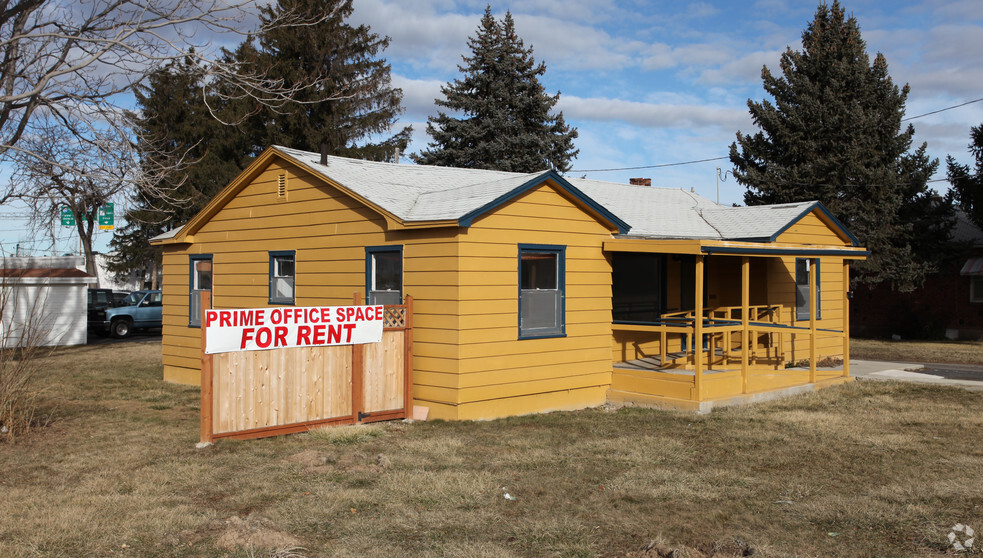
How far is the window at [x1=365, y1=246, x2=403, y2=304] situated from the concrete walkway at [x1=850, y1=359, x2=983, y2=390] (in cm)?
986

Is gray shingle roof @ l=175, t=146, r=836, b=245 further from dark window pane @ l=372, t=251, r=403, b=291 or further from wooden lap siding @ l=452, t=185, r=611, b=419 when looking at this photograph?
dark window pane @ l=372, t=251, r=403, b=291

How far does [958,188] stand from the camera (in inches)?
1043

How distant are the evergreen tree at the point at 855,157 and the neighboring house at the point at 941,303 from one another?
46.2 inches

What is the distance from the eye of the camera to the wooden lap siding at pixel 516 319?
36.7 ft

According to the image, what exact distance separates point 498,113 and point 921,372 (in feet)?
73.0

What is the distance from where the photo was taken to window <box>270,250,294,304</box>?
14.2m

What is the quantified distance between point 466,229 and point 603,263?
121 inches

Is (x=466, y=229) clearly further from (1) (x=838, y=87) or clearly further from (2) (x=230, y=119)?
(2) (x=230, y=119)

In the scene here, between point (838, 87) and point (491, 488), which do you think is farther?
point (838, 87)

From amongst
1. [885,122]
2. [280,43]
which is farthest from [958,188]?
[280,43]

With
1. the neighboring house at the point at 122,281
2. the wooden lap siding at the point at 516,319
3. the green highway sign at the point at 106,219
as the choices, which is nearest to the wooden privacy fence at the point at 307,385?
the wooden lap siding at the point at 516,319

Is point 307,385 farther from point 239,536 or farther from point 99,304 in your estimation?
point 99,304

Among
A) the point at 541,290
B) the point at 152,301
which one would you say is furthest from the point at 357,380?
the point at 152,301

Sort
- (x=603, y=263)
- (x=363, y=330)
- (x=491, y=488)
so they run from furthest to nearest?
1. (x=603, y=263)
2. (x=363, y=330)
3. (x=491, y=488)
